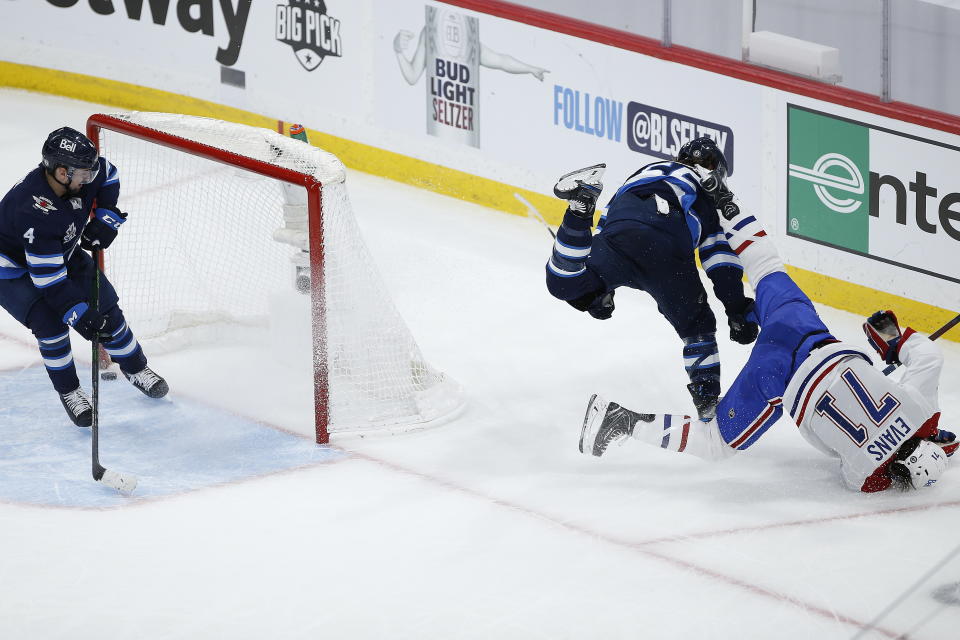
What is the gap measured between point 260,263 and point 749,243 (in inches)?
71.5

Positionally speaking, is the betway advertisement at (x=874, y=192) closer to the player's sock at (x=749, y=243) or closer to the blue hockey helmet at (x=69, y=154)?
the player's sock at (x=749, y=243)

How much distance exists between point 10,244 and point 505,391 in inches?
70.4

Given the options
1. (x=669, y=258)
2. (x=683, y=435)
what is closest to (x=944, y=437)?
(x=683, y=435)

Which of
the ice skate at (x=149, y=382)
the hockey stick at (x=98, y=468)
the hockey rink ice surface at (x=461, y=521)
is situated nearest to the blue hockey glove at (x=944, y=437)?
the hockey rink ice surface at (x=461, y=521)

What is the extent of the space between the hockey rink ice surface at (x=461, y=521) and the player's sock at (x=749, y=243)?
609mm

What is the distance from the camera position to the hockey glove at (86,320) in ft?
15.8

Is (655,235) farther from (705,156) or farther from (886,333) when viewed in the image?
(886,333)

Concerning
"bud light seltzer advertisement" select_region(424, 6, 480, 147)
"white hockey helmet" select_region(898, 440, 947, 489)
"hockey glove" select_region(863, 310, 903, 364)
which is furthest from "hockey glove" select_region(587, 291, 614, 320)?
"bud light seltzer advertisement" select_region(424, 6, 480, 147)

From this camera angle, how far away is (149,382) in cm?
536

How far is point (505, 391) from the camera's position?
5.47 meters

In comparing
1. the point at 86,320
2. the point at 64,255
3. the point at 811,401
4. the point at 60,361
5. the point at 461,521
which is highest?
the point at 64,255

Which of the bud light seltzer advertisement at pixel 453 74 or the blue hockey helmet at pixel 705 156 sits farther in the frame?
the bud light seltzer advertisement at pixel 453 74

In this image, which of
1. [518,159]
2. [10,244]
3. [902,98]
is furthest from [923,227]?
[10,244]

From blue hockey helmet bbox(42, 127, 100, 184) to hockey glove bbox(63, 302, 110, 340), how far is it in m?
0.41
